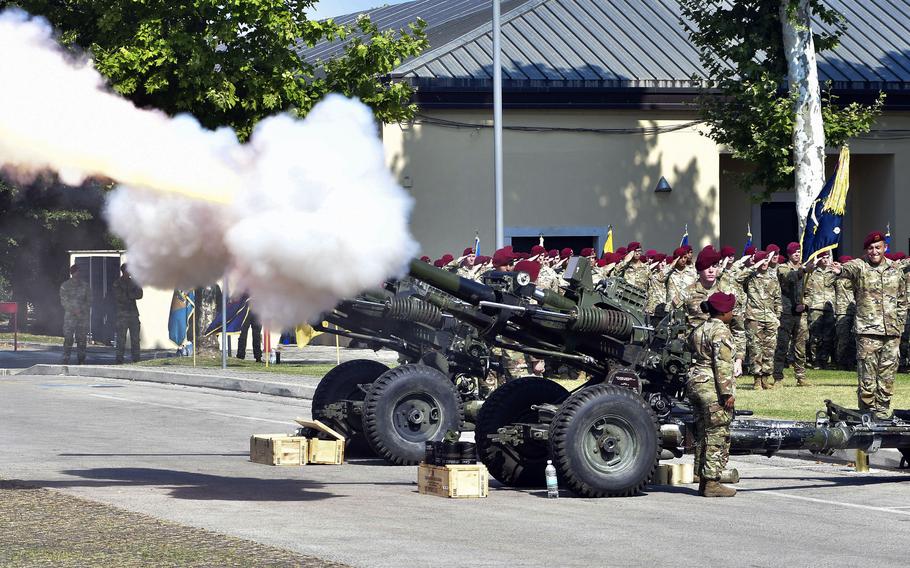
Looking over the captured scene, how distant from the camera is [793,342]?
2409 cm

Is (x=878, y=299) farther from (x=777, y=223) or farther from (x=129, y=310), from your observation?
(x=777, y=223)

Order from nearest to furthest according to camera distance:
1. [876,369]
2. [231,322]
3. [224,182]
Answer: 1. [224,182]
2. [876,369]
3. [231,322]

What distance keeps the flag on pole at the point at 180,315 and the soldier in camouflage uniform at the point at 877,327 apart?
63.0 feet

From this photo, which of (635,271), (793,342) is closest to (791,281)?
(793,342)

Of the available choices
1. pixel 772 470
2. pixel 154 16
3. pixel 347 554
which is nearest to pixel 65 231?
pixel 154 16

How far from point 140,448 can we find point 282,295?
4.90 meters

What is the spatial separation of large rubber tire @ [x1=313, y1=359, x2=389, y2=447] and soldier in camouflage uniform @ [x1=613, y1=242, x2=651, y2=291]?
32.6ft

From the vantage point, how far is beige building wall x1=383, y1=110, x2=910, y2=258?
3434 cm

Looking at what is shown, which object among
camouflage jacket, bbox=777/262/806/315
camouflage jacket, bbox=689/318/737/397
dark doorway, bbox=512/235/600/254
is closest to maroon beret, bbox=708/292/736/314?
camouflage jacket, bbox=689/318/737/397

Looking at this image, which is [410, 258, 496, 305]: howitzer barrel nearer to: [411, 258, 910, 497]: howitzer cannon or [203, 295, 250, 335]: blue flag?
[411, 258, 910, 497]: howitzer cannon

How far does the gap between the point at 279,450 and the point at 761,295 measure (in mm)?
10936

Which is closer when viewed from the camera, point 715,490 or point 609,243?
point 715,490

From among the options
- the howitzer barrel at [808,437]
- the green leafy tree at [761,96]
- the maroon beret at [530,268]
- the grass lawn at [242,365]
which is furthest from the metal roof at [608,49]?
the howitzer barrel at [808,437]

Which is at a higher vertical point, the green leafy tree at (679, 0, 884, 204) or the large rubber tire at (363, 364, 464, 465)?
the green leafy tree at (679, 0, 884, 204)
